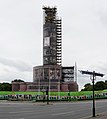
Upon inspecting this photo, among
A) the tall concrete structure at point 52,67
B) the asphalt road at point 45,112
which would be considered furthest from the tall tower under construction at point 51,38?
the asphalt road at point 45,112

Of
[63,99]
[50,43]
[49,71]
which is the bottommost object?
[63,99]

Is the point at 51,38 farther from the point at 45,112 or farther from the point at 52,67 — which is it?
the point at 45,112

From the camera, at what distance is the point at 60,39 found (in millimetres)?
186625

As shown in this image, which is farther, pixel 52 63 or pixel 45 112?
pixel 52 63

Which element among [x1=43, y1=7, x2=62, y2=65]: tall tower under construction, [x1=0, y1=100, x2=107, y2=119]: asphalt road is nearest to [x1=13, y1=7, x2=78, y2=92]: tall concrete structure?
[x1=43, y1=7, x2=62, y2=65]: tall tower under construction

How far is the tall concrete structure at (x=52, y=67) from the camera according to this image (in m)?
171

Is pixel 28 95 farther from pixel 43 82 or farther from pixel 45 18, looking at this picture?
pixel 45 18

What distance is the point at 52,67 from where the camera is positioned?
570 ft

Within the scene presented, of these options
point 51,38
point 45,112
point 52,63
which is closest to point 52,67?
point 52,63

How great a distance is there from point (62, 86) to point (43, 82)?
9.78m

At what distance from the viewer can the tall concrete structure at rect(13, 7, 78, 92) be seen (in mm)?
170625

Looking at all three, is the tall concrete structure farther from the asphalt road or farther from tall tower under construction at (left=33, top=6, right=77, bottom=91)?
the asphalt road

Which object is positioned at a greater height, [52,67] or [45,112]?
[52,67]

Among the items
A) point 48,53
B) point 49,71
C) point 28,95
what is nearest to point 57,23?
point 48,53
